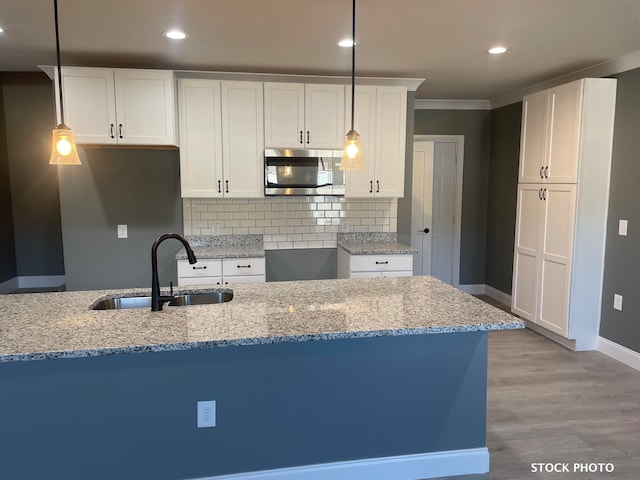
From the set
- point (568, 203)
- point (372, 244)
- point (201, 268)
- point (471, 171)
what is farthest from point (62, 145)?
point (471, 171)

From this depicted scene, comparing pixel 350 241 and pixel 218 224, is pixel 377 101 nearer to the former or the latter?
pixel 350 241

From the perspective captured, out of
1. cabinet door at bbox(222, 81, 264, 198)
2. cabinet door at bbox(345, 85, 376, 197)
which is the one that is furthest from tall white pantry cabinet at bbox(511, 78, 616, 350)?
cabinet door at bbox(222, 81, 264, 198)

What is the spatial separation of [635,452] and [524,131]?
296 centimetres

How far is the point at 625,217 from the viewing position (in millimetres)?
3713

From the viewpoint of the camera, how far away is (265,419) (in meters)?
2.13

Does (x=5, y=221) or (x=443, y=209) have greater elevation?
(x=443, y=209)

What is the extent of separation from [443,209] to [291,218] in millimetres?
2274

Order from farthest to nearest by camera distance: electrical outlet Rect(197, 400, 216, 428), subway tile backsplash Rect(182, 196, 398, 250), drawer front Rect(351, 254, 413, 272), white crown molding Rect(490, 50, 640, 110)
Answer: subway tile backsplash Rect(182, 196, 398, 250) → drawer front Rect(351, 254, 413, 272) → white crown molding Rect(490, 50, 640, 110) → electrical outlet Rect(197, 400, 216, 428)

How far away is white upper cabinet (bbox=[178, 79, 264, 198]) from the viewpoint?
398cm

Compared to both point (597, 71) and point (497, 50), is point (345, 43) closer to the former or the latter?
point (497, 50)

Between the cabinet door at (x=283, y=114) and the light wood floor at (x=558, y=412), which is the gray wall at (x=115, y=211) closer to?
the cabinet door at (x=283, y=114)

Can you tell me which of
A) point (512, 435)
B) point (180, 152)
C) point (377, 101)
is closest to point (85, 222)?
point (180, 152)

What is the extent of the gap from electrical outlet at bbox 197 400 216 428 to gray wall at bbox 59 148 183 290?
2.55 meters

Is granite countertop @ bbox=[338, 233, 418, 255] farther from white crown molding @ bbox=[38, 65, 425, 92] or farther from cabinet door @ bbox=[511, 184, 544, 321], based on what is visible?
white crown molding @ bbox=[38, 65, 425, 92]
